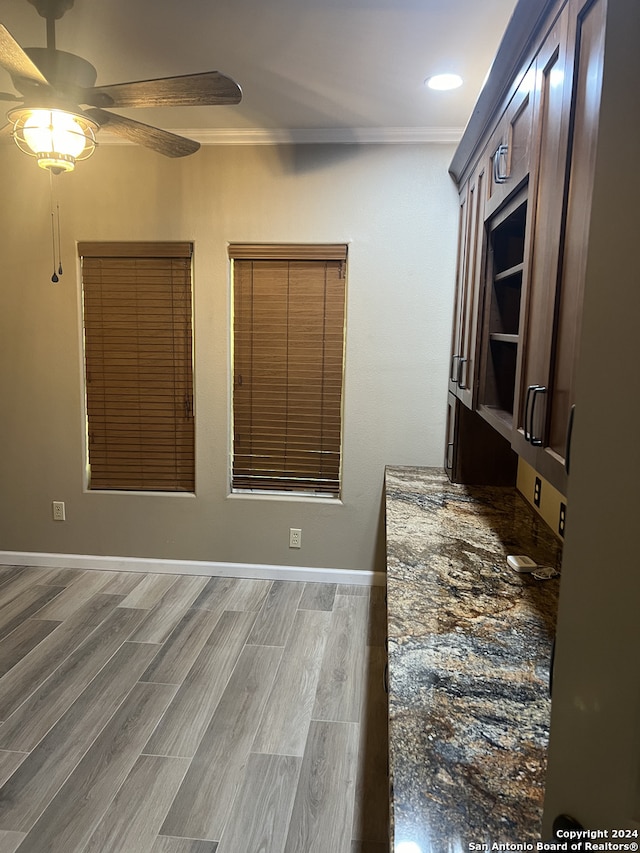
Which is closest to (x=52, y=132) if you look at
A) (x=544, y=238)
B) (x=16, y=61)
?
(x=16, y=61)

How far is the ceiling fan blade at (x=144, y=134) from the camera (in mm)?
2154

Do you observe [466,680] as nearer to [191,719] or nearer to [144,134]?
[191,719]

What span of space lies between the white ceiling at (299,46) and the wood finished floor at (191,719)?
2.72 m

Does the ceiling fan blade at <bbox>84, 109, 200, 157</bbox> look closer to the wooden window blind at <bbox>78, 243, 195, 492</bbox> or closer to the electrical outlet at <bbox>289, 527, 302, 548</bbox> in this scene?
the wooden window blind at <bbox>78, 243, 195, 492</bbox>

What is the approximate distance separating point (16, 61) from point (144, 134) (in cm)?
62

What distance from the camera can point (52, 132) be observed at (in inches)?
77.3

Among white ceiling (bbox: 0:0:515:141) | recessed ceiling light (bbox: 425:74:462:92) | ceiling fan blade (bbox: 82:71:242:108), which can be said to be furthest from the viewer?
recessed ceiling light (bbox: 425:74:462:92)

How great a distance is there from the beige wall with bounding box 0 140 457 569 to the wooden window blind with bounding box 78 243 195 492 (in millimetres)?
87

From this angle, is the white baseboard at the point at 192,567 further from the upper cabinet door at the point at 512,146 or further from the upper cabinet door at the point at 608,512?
the upper cabinet door at the point at 608,512

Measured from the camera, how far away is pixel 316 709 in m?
2.50

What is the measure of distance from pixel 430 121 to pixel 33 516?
348 cm

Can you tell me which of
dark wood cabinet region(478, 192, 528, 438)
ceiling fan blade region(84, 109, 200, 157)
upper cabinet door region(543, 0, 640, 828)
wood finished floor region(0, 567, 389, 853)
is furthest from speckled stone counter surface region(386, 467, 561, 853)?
ceiling fan blade region(84, 109, 200, 157)

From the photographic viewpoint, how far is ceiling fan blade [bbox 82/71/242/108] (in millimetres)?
1812

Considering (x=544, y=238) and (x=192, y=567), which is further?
(x=192, y=567)
